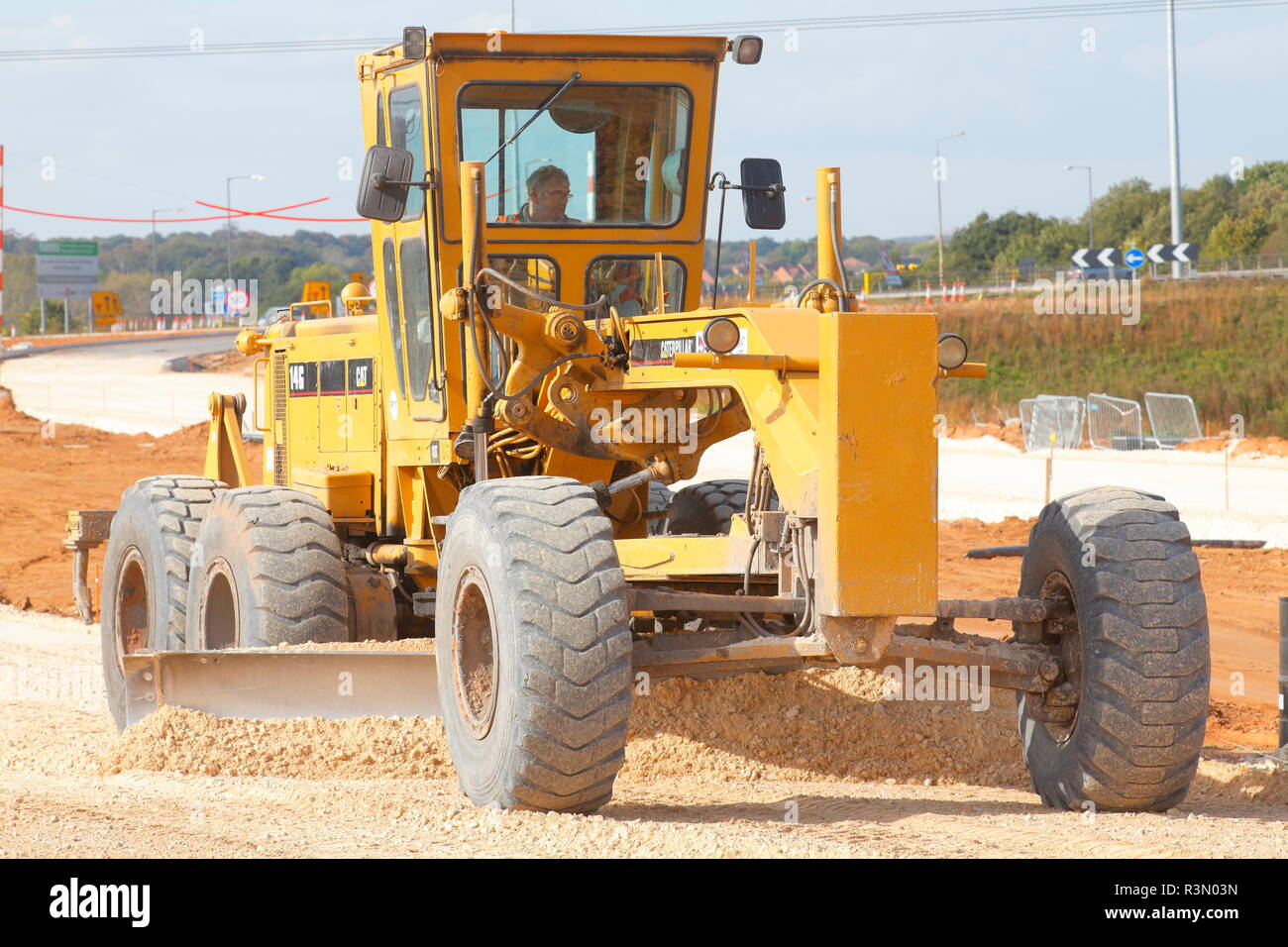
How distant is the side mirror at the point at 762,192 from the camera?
8.62 meters

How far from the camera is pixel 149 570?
981 centimetres

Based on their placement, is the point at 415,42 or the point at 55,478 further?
the point at 55,478

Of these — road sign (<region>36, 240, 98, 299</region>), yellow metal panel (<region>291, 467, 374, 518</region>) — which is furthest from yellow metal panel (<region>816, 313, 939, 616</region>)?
road sign (<region>36, 240, 98, 299</region>)

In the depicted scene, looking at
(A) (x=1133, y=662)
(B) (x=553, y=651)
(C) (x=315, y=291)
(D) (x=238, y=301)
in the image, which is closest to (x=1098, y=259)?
(D) (x=238, y=301)

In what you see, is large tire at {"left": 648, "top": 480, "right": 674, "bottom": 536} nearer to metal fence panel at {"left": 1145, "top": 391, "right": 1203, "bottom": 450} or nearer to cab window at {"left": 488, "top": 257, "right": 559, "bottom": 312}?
cab window at {"left": 488, "top": 257, "right": 559, "bottom": 312}

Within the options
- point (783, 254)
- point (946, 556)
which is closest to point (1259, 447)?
point (946, 556)

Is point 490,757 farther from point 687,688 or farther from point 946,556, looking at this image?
point 946,556

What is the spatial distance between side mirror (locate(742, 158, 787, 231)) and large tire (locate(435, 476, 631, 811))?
282cm

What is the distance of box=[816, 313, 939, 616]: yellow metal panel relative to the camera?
5914 mm

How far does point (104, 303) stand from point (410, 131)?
8751 centimetres

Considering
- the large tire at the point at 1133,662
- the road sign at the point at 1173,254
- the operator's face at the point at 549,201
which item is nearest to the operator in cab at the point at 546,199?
the operator's face at the point at 549,201

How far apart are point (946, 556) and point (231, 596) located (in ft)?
37.9

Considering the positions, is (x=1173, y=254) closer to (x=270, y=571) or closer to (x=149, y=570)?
(x=149, y=570)

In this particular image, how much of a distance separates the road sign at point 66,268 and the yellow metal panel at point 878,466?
90.2 m
